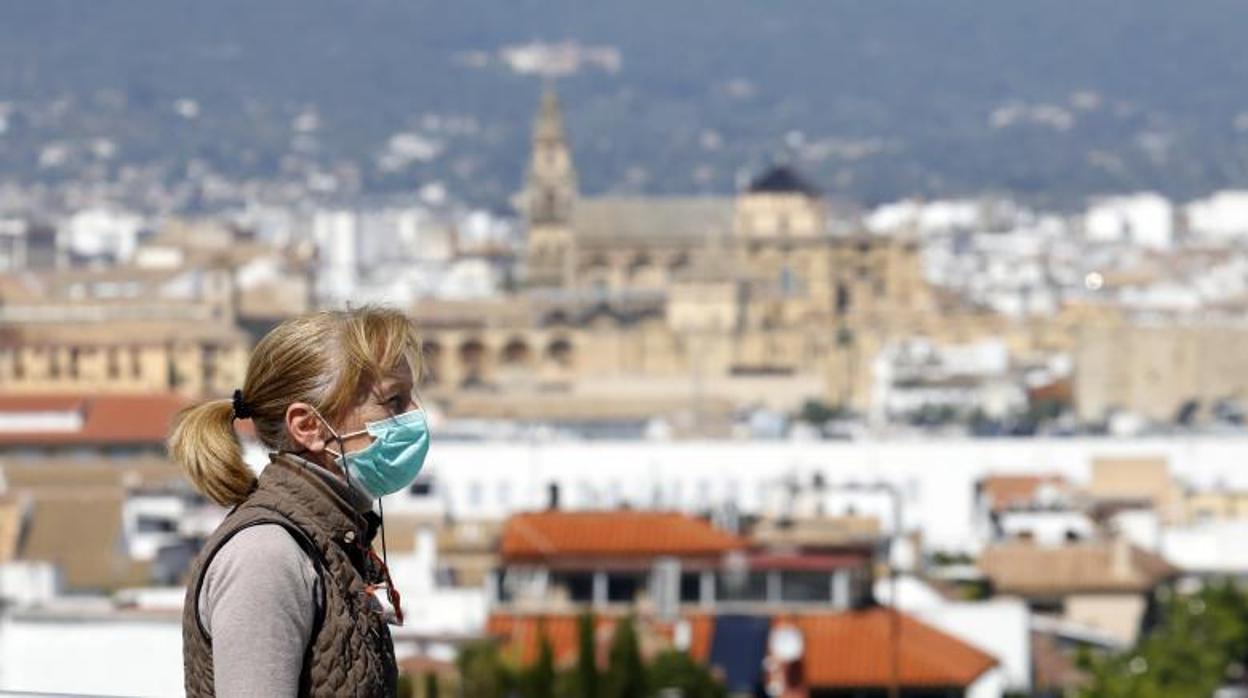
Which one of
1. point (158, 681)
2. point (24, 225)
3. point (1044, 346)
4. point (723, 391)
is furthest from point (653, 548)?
point (24, 225)

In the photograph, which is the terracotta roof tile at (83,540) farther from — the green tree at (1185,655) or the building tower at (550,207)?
the building tower at (550,207)

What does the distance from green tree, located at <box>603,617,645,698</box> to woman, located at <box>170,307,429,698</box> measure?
14.3 m

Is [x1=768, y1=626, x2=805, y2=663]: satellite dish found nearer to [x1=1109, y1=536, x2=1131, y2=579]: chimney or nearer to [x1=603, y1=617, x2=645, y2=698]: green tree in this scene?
[x1=603, y1=617, x2=645, y2=698]: green tree

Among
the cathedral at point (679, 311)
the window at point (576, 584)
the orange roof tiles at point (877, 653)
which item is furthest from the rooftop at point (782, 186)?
the orange roof tiles at point (877, 653)

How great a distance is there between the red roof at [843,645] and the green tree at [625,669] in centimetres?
111

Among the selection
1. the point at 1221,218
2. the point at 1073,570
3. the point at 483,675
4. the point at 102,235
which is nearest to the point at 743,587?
the point at 1073,570

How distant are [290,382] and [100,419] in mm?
45186

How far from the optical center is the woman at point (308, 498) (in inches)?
130

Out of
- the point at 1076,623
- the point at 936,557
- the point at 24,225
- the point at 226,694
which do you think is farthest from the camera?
the point at 24,225

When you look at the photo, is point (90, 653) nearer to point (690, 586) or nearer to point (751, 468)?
point (690, 586)

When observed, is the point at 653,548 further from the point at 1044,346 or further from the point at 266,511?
the point at 1044,346

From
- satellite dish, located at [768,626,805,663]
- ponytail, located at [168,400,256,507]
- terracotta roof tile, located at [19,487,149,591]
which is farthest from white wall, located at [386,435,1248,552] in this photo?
ponytail, located at [168,400,256,507]

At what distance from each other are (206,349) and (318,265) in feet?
131

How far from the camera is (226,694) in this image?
10.7 feet
